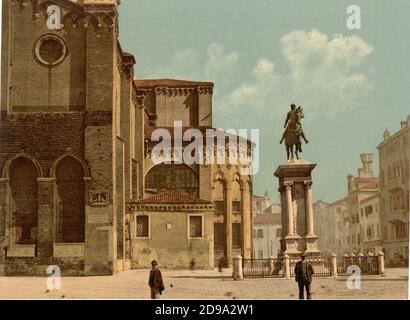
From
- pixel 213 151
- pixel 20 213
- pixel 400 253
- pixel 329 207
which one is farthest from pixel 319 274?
pixel 329 207

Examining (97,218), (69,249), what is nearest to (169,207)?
(97,218)

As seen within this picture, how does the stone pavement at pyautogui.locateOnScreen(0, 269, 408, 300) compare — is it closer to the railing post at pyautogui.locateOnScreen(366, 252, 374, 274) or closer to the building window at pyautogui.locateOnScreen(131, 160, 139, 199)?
the railing post at pyautogui.locateOnScreen(366, 252, 374, 274)

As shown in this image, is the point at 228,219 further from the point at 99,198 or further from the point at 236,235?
the point at 99,198

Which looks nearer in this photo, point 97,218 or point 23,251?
point 23,251

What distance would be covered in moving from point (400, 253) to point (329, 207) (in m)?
42.0

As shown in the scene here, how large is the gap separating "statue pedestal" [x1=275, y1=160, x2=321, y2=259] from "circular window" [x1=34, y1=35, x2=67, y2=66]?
14.2 meters

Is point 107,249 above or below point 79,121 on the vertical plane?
below

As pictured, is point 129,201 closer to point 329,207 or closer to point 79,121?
point 79,121

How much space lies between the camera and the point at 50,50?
112ft

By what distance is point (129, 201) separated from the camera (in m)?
40.9

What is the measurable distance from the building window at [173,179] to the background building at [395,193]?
17016 millimetres

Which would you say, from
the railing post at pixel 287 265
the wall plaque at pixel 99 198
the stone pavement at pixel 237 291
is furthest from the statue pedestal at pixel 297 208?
the wall plaque at pixel 99 198

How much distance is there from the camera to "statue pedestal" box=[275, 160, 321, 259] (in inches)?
1035

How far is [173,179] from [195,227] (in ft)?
25.5
